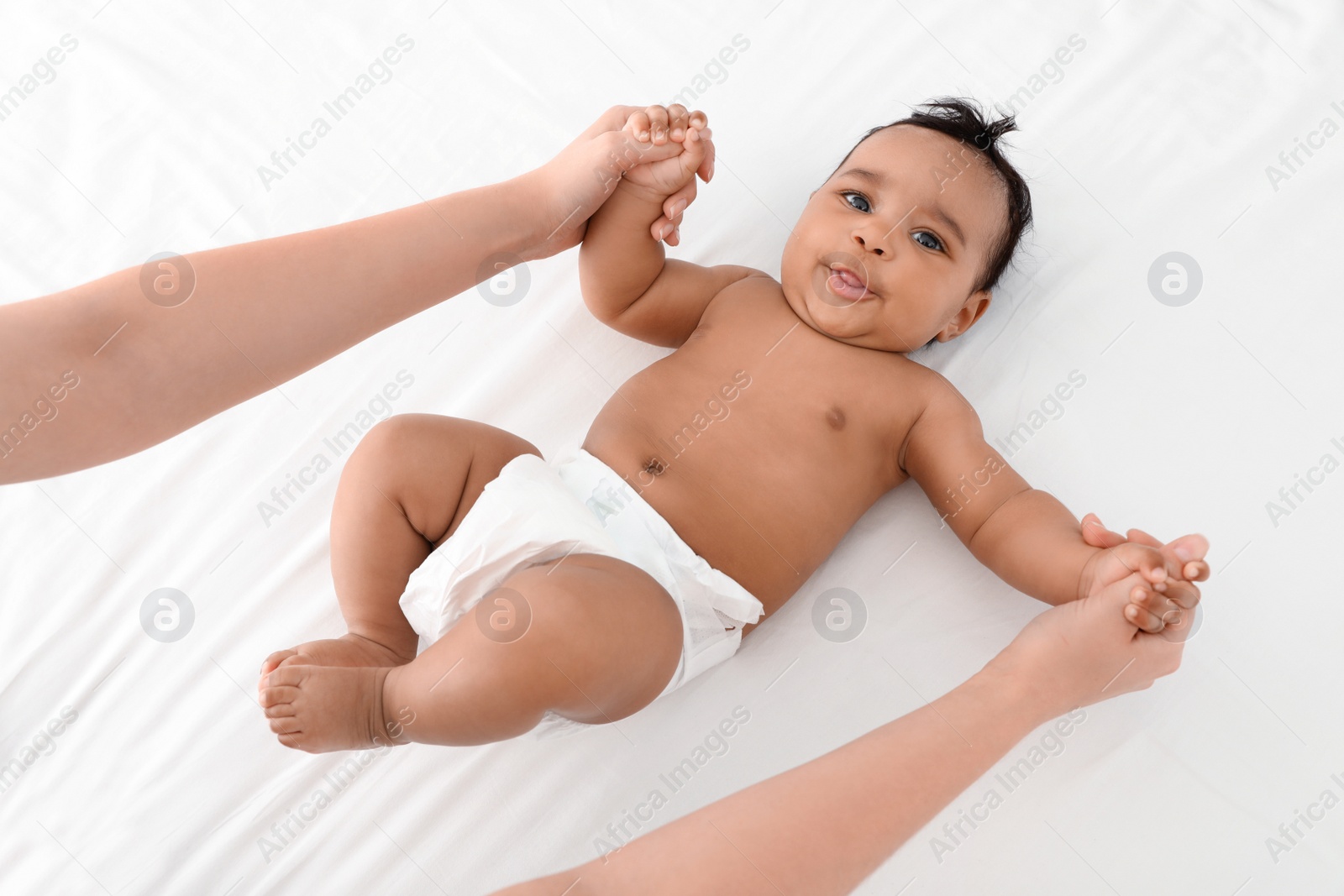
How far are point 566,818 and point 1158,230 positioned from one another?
130 centimetres

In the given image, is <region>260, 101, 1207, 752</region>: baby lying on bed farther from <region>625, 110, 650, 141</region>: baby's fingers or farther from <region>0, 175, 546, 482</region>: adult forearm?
<region>0, 175, 546, 482</region>: adult forearm

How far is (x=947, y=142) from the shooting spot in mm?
1407

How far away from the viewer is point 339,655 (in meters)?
1.16

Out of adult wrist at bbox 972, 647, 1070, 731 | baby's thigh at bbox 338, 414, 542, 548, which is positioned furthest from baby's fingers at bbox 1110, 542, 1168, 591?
baby's thigh at bbox 338, 414, 542, 548

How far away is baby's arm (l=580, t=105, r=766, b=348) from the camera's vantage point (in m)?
1.26

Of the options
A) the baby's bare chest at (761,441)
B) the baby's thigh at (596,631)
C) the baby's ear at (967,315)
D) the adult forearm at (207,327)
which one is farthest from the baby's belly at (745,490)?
the adult forearm at (207,327)

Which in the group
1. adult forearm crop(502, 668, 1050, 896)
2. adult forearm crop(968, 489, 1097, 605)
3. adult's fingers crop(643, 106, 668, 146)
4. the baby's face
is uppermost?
the baby's face

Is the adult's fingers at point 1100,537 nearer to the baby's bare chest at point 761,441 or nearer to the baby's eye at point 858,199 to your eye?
the baby's bare chest at point 761,441

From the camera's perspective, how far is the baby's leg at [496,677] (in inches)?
40.2

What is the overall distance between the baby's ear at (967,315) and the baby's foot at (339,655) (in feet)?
3.10

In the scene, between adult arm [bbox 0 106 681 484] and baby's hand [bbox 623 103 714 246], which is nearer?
adult arm [bbox 0 106 681 484]

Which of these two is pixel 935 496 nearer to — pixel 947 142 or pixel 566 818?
pixel 947 142

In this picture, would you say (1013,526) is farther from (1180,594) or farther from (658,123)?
(658,123)

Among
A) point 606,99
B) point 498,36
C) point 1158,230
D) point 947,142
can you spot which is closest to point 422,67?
point 498,36
